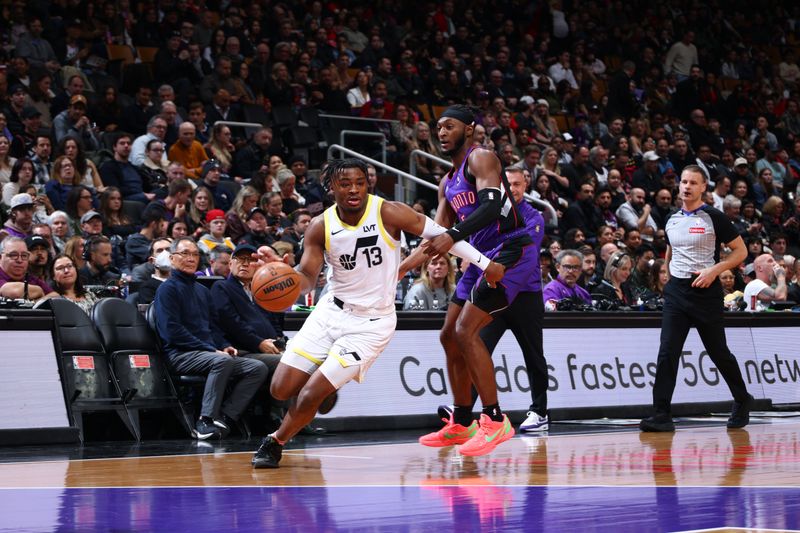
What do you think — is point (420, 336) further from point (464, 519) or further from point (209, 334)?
point (464, 519)

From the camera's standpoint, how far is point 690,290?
10.3m

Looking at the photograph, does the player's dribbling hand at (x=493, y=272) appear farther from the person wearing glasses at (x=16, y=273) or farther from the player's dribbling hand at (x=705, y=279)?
the person wearing glasses at (x=16, y=273)

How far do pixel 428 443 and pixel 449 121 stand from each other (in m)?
2.20

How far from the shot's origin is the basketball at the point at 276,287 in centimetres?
709

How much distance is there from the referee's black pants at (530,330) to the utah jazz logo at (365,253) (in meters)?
3.00

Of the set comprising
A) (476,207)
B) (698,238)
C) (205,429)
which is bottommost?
(205,429)

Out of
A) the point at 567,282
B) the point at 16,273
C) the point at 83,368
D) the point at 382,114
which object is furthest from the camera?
the point at 382,114

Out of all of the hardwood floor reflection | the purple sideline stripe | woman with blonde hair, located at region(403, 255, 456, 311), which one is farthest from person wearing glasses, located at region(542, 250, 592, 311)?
the purple sideline stripe

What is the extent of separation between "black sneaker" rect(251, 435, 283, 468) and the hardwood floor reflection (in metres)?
0.09

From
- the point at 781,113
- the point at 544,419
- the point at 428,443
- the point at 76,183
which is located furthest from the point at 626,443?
the point at 781,113

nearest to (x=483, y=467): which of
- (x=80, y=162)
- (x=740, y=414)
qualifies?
(x=740, y=414)

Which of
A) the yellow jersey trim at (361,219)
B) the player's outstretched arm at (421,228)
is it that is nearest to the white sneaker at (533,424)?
the player's outstretched arm at (421,228)

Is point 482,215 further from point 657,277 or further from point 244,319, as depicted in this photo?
point 657,277

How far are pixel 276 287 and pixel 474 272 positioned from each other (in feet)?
5.85
